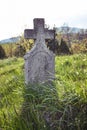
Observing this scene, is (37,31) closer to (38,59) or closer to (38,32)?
(38,32)

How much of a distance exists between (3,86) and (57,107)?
2948mm

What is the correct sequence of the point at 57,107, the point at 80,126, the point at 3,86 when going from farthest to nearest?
the point at 3,86 → the point at 57,107 → the point at 80,126

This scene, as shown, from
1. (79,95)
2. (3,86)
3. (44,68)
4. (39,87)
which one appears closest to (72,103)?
(79,95)

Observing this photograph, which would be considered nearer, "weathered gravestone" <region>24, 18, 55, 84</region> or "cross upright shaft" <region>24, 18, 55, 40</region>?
"weathered gravestone" <region>24, 18, 55, 84</region>

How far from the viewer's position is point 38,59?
9.37m

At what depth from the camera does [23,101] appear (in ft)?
22.9

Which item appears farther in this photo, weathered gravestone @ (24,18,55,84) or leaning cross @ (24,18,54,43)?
leaning cross @ (24,18,54,43)

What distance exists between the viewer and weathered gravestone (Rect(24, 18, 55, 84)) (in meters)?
9.20

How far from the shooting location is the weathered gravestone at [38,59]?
9.20 meters

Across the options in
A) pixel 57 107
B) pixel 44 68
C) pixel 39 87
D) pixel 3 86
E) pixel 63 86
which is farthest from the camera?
pixel 44 68

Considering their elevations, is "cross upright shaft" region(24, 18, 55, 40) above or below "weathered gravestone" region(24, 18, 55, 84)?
above

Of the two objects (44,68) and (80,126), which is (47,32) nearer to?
(44,68)

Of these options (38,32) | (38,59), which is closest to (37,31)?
(38,32)

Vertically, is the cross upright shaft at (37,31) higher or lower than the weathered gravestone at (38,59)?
higher
